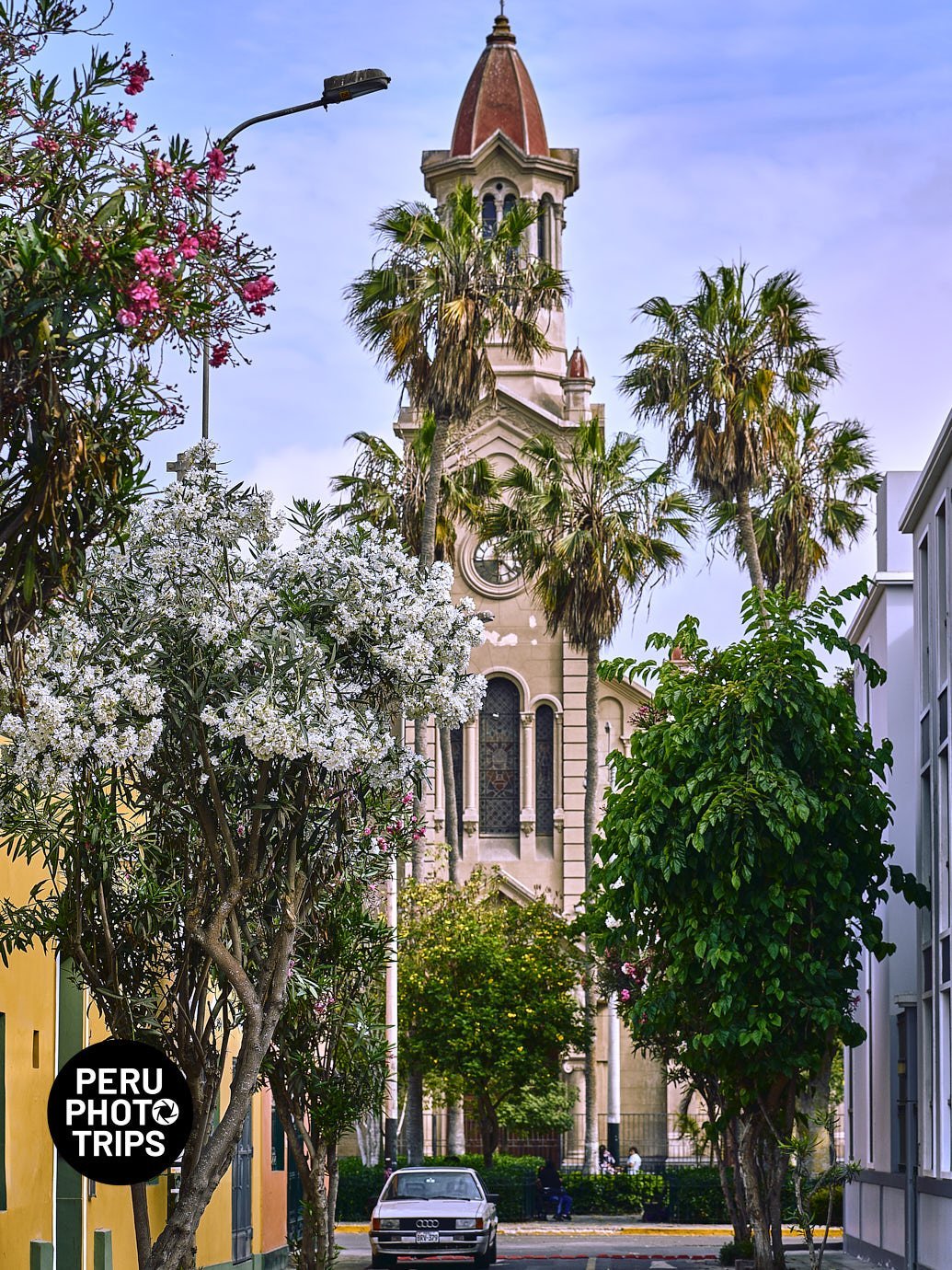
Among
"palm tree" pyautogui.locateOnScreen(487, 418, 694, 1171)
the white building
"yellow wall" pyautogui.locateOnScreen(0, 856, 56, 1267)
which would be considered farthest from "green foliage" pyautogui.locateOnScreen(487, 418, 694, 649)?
"yellow wall" pyautogui.locateOnScreen(0, 856, 56, 1267)

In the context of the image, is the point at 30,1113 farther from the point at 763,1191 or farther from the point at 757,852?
the point at 763,1191

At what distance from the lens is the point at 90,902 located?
42.0ft

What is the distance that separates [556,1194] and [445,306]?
1824cm

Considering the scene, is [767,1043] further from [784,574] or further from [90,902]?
[784,574]

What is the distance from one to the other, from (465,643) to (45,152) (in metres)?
4.99

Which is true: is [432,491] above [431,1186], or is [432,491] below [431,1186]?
above

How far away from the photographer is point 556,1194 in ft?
136

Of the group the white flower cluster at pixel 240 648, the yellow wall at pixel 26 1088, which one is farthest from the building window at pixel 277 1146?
the white flower cluster at pixel 240 648

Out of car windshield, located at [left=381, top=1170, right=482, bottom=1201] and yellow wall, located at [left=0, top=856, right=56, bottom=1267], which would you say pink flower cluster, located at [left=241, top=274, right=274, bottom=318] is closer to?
yellow wall, located at [left=0, top=856, right=56, bottom=1267]

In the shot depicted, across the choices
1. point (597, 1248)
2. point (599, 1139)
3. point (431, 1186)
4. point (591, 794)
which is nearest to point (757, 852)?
point (431, 1186)

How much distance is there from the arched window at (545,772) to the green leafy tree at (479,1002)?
8.21 meters

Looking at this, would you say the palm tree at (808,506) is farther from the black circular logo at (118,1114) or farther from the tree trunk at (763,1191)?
the black circular logo at (118,1114)

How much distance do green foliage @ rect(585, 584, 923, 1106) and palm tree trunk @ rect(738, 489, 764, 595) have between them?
10305mm

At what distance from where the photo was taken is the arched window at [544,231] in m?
56.3
